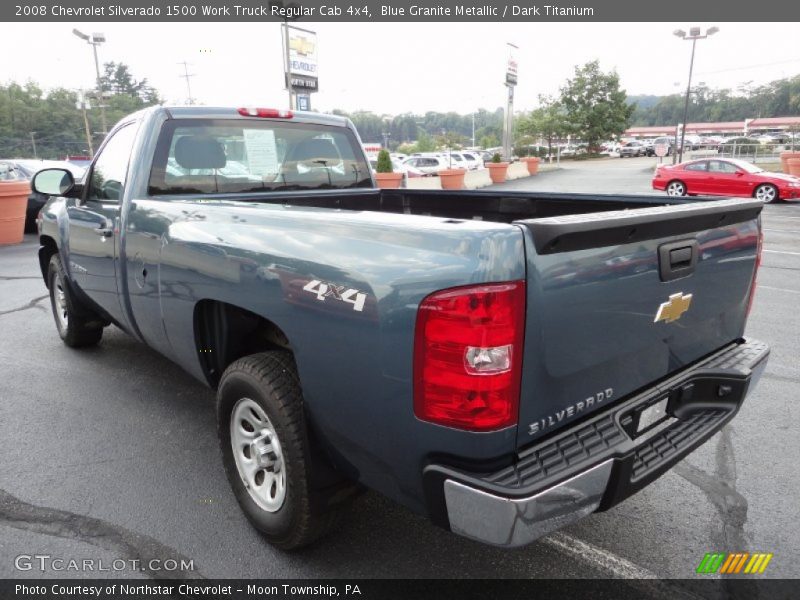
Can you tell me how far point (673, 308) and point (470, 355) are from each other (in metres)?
1.00

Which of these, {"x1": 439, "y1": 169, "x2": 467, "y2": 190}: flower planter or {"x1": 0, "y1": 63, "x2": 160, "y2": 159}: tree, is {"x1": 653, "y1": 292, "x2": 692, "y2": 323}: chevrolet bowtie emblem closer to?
{"x1": 439, "y1": 169, "x2": 467, "y2": 190}: flower planter

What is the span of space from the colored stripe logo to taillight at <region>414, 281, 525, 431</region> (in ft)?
4.69

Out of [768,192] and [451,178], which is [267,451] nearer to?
[768,192]

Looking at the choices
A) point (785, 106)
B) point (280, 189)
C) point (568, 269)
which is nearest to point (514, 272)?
point (568, 269)

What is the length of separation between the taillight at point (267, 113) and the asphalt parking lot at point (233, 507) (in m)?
2.06

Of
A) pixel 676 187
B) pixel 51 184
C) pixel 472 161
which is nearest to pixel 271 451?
pixel 51 184

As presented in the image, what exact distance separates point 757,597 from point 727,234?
1.46 m

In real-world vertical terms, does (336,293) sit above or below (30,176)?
above

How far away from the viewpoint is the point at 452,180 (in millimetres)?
24656

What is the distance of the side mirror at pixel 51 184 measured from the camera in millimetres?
4223

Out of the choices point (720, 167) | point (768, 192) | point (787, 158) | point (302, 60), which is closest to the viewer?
point (768, 192)

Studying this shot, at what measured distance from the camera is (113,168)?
12.8 feet

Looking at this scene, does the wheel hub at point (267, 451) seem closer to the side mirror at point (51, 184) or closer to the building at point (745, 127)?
the side mirror at point (51, 184)

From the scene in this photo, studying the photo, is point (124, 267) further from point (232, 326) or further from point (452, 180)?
point (452, 180)
